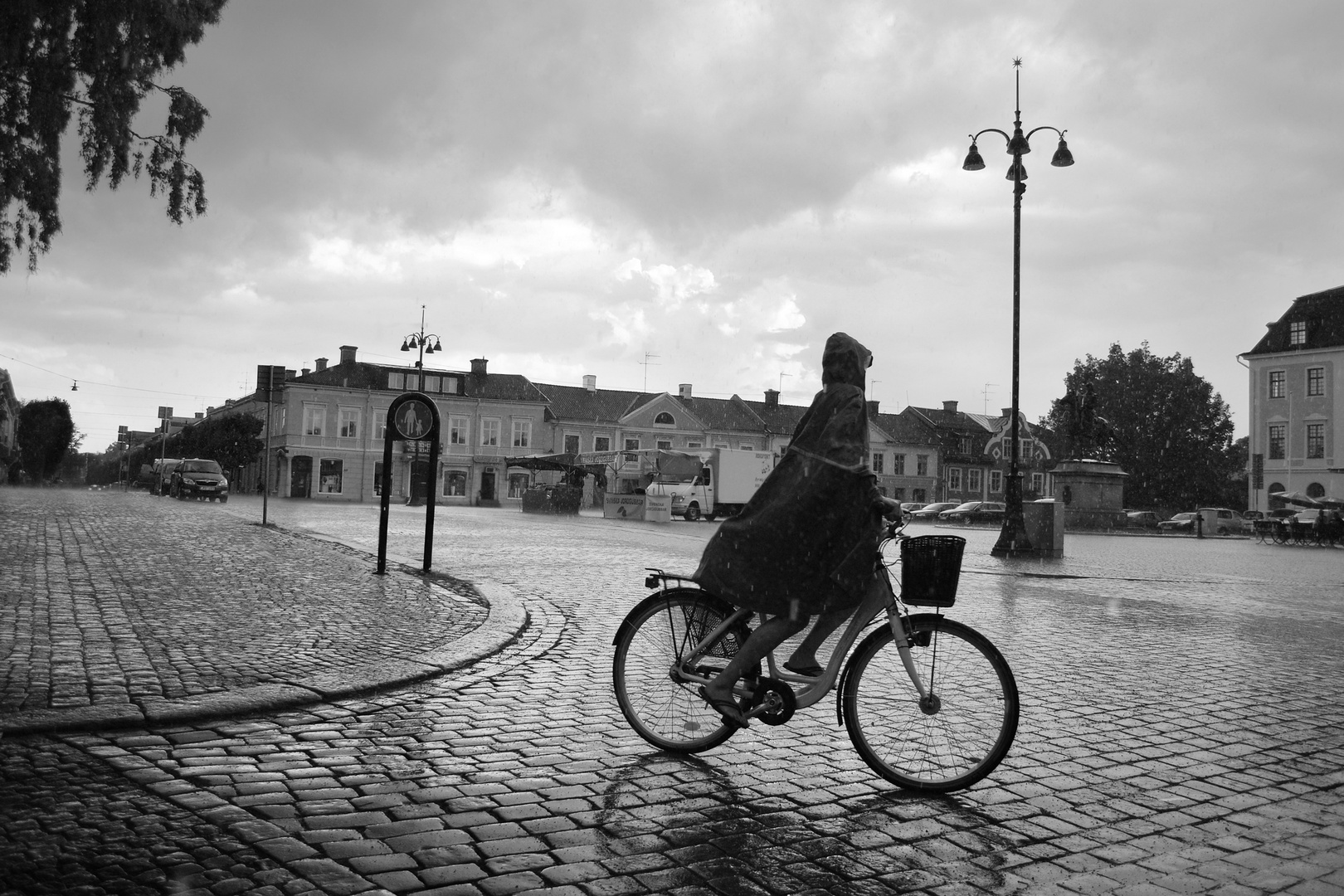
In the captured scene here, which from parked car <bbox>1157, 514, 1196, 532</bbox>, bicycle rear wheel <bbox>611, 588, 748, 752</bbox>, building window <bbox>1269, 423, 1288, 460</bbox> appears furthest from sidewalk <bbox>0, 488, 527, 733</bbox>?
building window <bbox>1269, 423, 1288, 460</bbox>

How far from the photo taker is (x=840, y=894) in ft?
10.6

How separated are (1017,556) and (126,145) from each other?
16973 mm

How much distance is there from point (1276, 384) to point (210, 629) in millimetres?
73298

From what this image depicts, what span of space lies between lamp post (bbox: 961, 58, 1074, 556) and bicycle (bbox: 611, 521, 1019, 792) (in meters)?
17.5

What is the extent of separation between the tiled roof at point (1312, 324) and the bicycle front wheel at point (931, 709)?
71289 mm

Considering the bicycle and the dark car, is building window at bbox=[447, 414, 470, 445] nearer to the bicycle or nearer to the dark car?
the dark car

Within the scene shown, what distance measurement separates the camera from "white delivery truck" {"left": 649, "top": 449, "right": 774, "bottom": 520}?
137ft

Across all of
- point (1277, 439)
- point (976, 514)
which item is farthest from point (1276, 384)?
point (976, 514)

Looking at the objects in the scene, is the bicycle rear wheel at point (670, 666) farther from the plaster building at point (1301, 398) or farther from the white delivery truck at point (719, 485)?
the plaster building at point (1301, 398)

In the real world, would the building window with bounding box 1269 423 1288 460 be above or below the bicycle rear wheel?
above

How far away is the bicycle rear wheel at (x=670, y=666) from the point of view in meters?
4.81

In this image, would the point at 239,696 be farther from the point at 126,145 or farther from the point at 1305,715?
the point at 126,145

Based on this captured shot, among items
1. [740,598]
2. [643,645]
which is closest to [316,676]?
[643,645]

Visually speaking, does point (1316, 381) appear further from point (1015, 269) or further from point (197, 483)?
point (197, 483)
